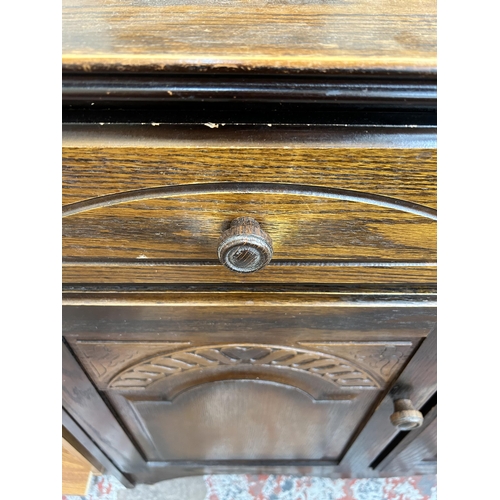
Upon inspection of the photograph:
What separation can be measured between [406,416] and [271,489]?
1.68 feet

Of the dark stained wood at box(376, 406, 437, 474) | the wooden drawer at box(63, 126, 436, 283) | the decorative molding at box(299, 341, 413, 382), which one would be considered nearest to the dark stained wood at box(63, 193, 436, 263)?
the wooden drawer at box(63, 126, 436, 283)

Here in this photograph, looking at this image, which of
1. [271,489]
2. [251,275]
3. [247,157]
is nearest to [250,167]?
[247,157]

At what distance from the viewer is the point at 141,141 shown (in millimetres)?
236

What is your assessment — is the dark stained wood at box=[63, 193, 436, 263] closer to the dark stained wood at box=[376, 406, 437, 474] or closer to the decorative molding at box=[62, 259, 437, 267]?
the decorative molding at box=[62, 259, 437, 267]

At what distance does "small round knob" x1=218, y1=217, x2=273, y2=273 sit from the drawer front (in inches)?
4.2

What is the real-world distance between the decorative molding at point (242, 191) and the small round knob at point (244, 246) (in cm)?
2

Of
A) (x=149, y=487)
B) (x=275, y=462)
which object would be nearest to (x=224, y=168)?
(x=275, y=462)

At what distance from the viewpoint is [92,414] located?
0.54m

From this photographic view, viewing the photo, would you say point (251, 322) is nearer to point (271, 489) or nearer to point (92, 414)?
point (92, 414)

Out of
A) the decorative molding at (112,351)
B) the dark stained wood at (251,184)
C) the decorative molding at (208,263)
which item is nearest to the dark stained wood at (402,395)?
the dark stained wood at (251,184)

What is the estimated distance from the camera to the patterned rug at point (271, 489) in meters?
0.85

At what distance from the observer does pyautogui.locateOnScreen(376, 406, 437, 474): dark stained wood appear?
0.56 meters

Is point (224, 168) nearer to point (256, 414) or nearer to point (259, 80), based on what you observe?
point (259, 80)

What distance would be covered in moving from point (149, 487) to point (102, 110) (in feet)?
2.63
